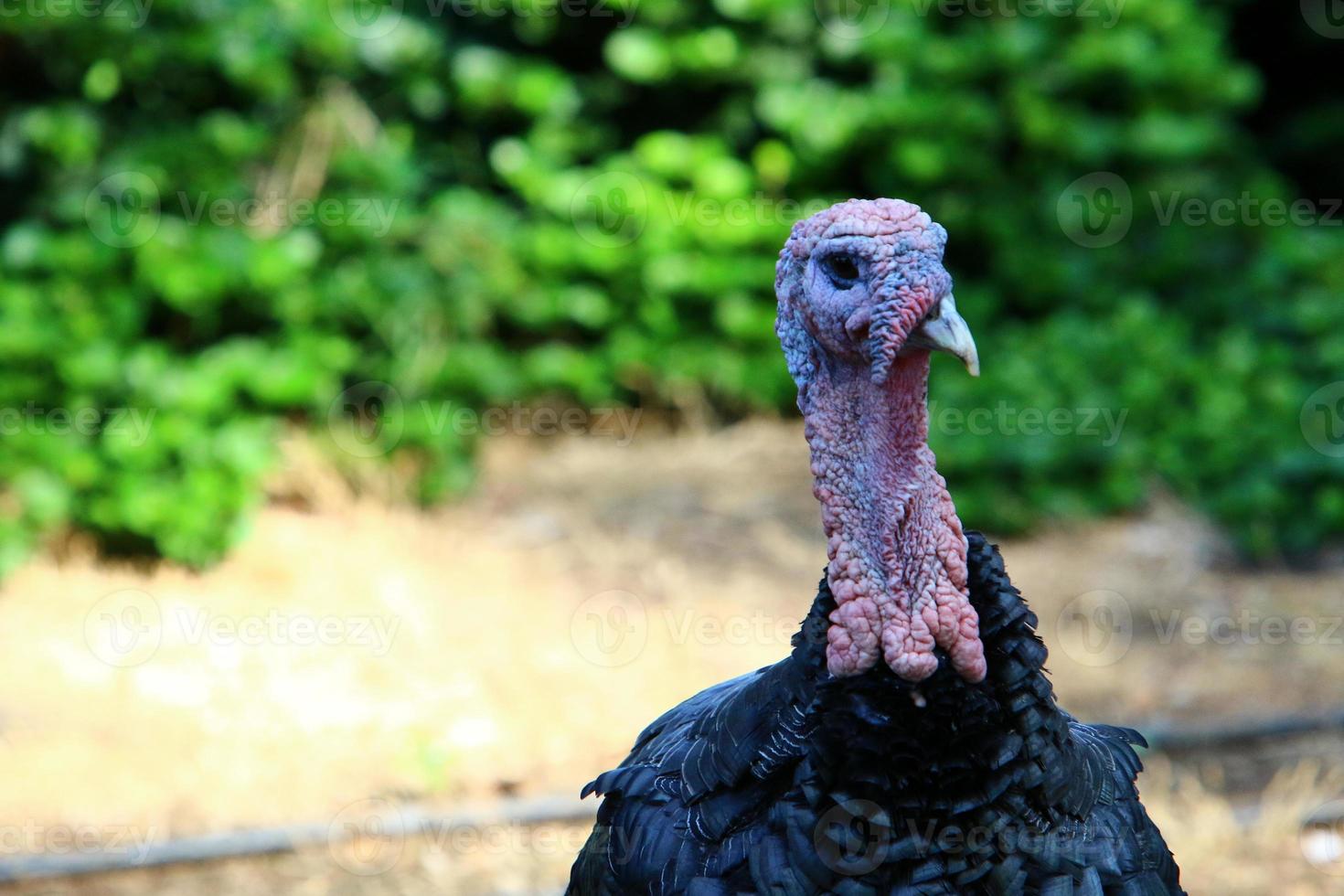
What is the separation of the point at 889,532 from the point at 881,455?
4.9 inches

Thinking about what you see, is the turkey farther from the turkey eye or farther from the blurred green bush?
the blurred green bush

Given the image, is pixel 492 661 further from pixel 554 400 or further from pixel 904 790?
pixel 904 790

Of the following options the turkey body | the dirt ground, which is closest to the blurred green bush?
the dirt ground

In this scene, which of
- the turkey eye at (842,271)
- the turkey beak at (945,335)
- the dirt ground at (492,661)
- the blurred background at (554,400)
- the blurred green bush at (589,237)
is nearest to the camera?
the turkey beak at (945,335)

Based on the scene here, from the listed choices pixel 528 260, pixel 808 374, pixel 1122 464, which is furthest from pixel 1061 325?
pixel 808 374

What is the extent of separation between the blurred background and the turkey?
192 centimetres

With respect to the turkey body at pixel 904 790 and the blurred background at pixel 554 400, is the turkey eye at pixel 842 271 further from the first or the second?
the blurred background at pixel 554 400

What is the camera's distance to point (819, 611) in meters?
2.16

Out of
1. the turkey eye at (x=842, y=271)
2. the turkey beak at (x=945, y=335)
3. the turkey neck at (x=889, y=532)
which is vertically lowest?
the turkey neck at (x=889, y=532)

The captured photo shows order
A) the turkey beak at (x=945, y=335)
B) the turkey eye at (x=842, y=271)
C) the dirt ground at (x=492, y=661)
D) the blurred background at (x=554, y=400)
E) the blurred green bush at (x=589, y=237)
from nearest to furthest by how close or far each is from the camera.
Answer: the turkey beak at (x=945, y=335) → the turkey eye at (x=842, y=271) → the dirt ground at (x=492, y=661) → the blurred background at (x=554, y=400) → the blurred green bush at (x=589, y=237)

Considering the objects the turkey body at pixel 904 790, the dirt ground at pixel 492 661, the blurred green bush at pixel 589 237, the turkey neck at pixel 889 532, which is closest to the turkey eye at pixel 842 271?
the turkey neck at pixel 889 532

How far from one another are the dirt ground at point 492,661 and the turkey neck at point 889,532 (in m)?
2.11

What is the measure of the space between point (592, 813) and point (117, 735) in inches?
67.0

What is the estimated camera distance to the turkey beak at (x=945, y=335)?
2.02 metres
